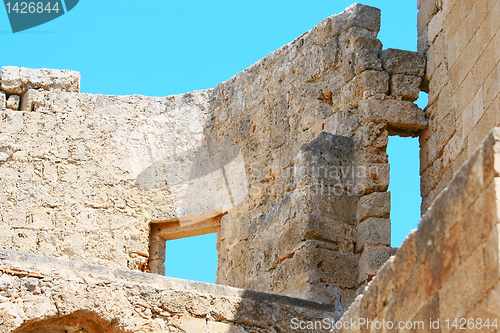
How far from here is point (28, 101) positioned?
8.98 m

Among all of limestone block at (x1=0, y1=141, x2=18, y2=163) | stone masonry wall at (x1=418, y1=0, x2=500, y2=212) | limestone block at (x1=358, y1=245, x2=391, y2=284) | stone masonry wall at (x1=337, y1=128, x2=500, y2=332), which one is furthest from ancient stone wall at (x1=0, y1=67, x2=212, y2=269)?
stone masonry wall at (x1=337, y1=128, x2=500, y2=332)

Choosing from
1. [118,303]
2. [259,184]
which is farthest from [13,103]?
[118,303]

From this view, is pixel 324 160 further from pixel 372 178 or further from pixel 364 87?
pixel 364 87

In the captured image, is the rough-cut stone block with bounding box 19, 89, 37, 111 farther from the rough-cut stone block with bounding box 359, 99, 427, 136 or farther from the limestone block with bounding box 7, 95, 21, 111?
the rough-cut stone block with bounding box 359, 99, 427, 136

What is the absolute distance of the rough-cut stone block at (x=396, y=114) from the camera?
23.7 ft

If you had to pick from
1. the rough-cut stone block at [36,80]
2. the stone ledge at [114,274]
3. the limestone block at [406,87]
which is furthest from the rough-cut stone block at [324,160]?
the rough-cut stone block at [36,80]

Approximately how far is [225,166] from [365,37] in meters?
2.18

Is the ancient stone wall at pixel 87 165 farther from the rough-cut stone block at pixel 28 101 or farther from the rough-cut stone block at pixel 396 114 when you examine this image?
the rough-cut stone block at pixel 396 114

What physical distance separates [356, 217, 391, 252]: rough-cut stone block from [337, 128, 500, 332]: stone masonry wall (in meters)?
3.66

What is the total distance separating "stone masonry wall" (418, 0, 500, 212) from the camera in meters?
5.99

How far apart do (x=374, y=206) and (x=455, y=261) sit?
436cm

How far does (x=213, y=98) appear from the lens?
9141 mm

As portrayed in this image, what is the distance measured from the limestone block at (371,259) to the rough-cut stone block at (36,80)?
13.7 feet

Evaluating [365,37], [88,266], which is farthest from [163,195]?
[88,266]
